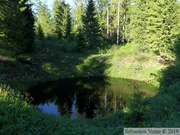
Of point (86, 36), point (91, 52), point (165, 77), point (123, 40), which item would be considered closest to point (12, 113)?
point (165, 77)

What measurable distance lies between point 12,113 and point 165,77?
10.4 m

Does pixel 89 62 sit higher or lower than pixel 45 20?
lower

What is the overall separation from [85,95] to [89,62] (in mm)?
10481

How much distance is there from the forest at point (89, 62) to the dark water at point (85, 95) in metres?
1.51

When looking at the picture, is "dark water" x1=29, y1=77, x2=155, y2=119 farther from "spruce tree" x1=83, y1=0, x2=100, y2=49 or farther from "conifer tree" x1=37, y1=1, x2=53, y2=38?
"conifer tree" x1=37, y1=1, x2=53, y2=38

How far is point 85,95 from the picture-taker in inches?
557

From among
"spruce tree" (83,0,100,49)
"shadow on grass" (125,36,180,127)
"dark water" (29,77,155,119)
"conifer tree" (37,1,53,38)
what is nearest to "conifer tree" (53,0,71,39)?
"conifer tree" (37,1,53,38)

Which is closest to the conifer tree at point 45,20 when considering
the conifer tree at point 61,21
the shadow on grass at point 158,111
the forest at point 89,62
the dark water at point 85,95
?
the forest at point 89,62

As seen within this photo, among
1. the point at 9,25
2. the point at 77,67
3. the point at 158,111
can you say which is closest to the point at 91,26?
the point at 77,67

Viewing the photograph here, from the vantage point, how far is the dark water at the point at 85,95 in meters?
11.2

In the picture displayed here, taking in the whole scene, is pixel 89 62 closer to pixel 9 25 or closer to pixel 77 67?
pixel 77 67

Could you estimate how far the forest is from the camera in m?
5.80

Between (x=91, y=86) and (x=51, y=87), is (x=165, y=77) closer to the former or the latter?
(x=91, y=86)

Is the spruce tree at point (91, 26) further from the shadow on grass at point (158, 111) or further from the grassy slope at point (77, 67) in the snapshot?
the shadow on grass at point (158, 111)
